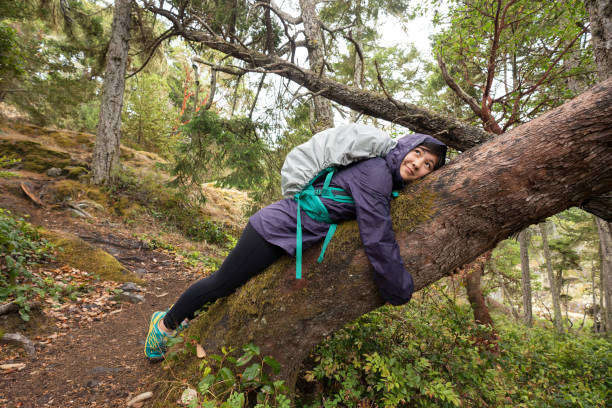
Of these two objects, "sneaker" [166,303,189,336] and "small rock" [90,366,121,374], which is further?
"small rock" [90,366,121,374]

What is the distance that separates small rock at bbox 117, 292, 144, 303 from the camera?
4.34 metres

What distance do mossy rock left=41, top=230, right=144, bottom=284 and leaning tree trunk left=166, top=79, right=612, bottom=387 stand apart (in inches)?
146

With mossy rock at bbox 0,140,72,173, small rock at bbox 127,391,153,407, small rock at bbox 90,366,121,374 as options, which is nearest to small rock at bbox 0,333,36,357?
small rock at bbox 90,366,121,374

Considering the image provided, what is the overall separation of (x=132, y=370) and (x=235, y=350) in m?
1.40

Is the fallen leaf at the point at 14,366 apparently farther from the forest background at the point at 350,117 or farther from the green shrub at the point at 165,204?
the green shrub at the point at 165,204

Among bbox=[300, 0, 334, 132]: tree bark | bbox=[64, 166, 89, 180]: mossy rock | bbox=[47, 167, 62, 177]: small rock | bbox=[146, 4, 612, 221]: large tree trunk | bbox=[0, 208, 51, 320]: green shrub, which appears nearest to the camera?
bbox=[0, 208, 51, 320]: green shrub

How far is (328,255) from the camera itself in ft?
6.26

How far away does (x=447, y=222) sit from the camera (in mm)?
1825

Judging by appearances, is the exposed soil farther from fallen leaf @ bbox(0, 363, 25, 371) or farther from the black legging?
the black legging

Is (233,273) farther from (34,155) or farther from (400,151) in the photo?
(34,155)

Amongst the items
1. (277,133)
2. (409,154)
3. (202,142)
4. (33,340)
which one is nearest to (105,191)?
(202,142)

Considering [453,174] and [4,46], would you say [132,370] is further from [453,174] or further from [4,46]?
[4,46]

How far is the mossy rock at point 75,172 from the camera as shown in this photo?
834 cm

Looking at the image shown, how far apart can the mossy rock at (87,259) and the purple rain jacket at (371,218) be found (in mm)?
4286
